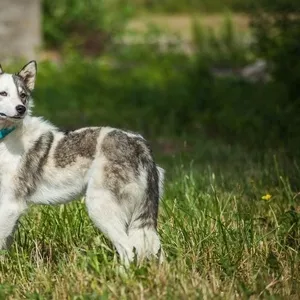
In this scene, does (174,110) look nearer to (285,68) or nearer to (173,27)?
(285,68)

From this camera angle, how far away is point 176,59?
20516mm

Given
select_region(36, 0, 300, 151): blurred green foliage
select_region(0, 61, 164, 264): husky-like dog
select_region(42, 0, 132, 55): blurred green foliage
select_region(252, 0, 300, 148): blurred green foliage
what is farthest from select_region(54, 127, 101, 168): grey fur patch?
select_region(42, 0, 132, 55): blurred green foliage

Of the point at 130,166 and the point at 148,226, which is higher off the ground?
the point at 130,166

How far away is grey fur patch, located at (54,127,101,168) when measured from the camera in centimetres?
730

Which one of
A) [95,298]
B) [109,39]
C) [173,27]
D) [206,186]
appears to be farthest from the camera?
[173,27]

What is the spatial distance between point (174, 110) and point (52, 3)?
6721mm

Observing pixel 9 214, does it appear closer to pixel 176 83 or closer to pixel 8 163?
pixel 8 163

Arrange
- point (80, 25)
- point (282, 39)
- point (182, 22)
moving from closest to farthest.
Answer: point (282, 39) → point (80, 25) → point (182, 22)

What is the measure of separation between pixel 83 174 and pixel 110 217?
45 cm

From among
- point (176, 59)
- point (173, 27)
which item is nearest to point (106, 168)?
point (176, 59)

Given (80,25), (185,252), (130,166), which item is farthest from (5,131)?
(80,25)

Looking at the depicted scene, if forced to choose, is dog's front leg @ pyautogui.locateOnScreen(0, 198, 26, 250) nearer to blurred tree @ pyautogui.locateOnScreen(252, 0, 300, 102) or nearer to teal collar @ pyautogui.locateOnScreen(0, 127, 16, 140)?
teal collar @ pyautogui.locateOnScreen(0, 127, 16, 140)

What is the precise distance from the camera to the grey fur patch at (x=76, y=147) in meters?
7.30

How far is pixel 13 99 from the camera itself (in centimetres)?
746
